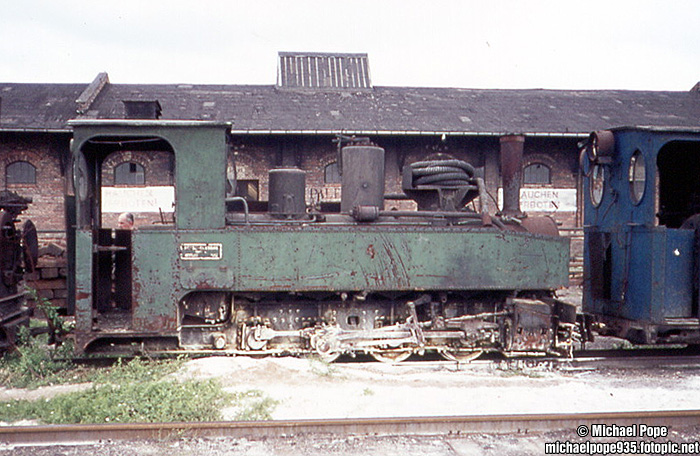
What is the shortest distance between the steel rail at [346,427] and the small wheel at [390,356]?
7.09 feet

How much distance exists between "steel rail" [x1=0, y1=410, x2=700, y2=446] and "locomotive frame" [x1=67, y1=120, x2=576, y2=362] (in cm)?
188

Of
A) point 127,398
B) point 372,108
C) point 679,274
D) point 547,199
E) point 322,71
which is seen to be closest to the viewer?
point 127,398

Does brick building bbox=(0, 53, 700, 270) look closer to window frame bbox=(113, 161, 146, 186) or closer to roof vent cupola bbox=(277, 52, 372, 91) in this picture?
window frame bbox=(113, 161, 146, 186)

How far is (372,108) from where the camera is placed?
16.5m

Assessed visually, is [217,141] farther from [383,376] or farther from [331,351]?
[383,376]

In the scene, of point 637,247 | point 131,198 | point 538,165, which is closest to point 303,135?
point 131,198

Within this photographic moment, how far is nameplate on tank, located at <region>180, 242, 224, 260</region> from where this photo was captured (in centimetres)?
625

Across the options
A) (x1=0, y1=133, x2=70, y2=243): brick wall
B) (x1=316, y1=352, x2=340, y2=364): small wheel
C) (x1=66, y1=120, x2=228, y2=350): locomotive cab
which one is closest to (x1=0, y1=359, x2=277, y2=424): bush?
(x1=66, y1=120, x2=228, y2=350): locomotive cab

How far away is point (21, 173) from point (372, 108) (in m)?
9.65

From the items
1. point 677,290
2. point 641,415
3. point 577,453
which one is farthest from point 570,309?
point 577,453

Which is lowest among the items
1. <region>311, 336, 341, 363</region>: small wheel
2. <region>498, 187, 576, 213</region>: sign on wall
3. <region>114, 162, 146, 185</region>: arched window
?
<region>311, 336, 341, 363</region>: small wheel

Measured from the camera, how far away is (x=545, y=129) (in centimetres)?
1535

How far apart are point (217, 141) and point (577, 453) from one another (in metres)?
4.61

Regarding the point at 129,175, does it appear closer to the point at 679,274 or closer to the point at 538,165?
the point at 538,165
